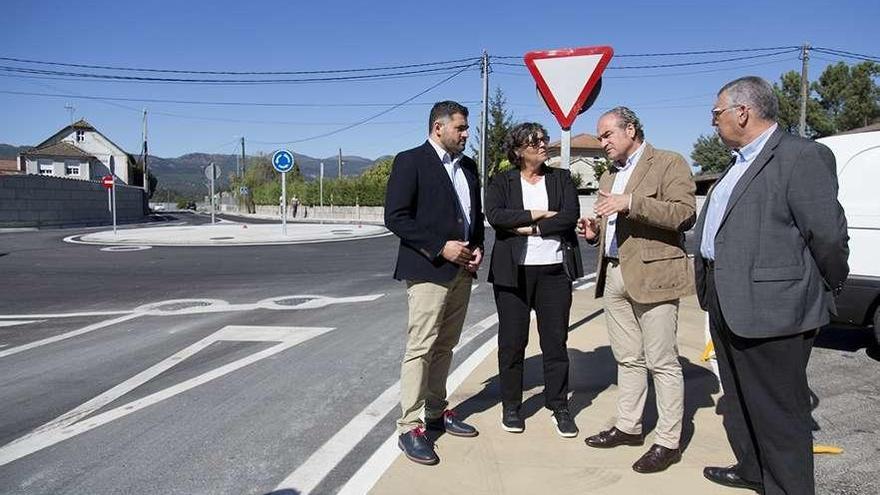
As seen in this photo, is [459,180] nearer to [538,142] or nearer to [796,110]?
[538,142]

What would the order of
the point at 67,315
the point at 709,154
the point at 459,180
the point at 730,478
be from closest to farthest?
the point at 730,478 < the point at 459,180 < the point at 67,315 < the point at 709,154

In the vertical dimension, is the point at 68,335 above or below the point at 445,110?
below

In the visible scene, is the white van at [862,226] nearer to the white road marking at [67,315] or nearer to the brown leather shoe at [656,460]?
the brown leather shoe at [656,460]

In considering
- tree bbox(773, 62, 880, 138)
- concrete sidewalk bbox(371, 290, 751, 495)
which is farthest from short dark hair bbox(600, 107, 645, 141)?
tree bbox(773, 62, 880, 138)

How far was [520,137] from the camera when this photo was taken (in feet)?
12.8

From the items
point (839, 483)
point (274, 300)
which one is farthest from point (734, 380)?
point (274, 300)

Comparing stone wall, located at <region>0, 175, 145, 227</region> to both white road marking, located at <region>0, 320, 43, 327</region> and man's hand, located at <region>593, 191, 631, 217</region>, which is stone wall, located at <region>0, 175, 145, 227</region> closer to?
white road marking, located at <region>0, 320, 43, 327</region>

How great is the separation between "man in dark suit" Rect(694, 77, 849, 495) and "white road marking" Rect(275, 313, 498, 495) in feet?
7.02

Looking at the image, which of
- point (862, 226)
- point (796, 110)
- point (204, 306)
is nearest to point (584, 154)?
point (796, 110)

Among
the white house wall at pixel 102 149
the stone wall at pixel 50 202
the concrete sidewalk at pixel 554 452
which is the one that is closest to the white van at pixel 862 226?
the concrete sidewalk at pixel 554 452

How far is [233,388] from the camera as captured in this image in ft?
15.5

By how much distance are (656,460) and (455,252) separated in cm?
155

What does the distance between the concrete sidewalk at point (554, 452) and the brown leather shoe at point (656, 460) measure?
0.03 m

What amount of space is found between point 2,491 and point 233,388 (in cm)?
177
